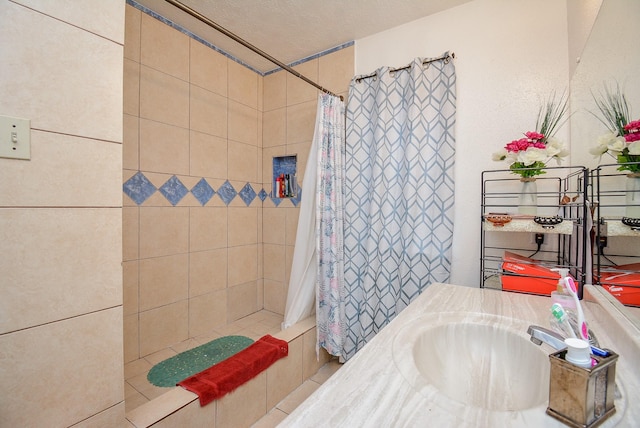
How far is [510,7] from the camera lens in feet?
4.98

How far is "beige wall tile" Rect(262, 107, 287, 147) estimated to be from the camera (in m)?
2.46

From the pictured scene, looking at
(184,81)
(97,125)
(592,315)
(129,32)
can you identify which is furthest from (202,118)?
(592,315)

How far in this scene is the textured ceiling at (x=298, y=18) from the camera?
66.7 inches

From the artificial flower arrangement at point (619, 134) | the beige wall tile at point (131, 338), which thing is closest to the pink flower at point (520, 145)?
the artificial flower arrangement at point (619, 134)

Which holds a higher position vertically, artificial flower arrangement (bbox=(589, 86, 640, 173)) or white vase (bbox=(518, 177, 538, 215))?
artificial flower arrangement (bbox=(589, 86, 640, 173))

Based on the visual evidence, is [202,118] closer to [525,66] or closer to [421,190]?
[421,190]

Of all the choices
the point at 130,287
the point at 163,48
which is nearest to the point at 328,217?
the point at 130,287

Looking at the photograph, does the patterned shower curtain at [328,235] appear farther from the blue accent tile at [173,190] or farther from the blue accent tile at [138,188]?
the blue accent tile at [138,188]

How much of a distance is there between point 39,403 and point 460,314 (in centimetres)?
133

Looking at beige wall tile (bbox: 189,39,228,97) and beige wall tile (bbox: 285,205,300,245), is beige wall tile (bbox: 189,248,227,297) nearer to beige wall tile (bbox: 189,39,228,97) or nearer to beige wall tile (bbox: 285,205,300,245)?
beige wall tile (bbox: 285,205,300,245)

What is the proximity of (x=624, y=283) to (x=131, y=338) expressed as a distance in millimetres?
2411

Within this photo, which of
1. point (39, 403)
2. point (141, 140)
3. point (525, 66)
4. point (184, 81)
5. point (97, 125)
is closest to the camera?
point (39, 403)

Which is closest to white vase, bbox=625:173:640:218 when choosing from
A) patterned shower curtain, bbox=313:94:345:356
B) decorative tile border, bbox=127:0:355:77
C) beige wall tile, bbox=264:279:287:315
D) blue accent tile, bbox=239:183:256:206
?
patterned shower curtain, bbox=313:94:345:356

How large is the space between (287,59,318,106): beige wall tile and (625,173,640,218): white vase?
196 cm
